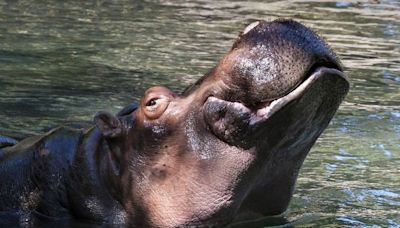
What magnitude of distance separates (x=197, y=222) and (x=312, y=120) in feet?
2.63

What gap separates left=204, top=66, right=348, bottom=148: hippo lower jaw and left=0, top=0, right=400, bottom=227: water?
3.65ft

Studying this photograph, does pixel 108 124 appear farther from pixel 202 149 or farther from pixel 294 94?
pixel 294 94

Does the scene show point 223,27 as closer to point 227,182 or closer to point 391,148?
point 391,148

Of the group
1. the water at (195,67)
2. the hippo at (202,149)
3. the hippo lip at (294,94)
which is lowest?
the water at (195,67)

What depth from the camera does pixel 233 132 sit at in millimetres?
4473

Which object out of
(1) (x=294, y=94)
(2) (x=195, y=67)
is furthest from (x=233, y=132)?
(2) (x=195, y=67)

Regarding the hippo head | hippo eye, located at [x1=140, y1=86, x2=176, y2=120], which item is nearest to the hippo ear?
the hippo head

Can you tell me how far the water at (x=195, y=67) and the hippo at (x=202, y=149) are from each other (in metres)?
0.83

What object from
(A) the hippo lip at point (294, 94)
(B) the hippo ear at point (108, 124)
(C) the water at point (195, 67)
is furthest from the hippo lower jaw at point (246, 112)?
(C) the water at point (195, 67)

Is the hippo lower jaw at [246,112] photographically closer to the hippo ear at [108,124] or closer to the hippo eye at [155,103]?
the hippo eye at [155,103]

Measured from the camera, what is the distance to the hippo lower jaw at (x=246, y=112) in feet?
14.2

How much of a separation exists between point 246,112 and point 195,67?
6.03m

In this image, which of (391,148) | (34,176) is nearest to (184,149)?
(34,176)

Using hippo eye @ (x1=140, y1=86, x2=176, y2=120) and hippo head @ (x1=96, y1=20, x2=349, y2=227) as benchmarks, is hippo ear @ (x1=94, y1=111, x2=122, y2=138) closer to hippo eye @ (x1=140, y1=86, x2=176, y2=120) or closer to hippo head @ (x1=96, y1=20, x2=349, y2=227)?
hippo head @ (x1=96, y1=20, x2=349, y2=227)
